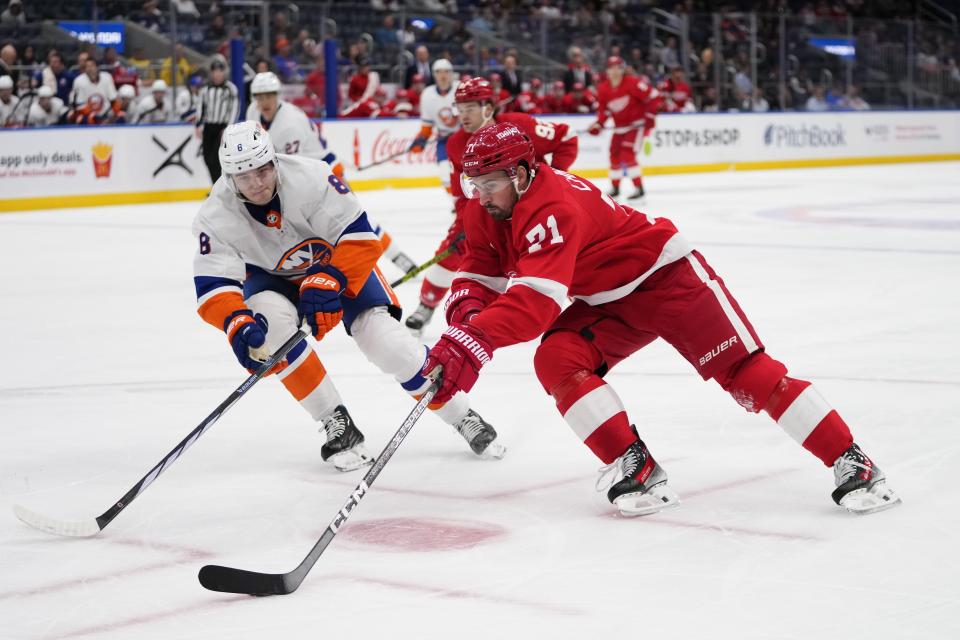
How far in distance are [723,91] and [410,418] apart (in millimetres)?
16348

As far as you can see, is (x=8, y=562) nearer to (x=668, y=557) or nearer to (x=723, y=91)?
(x=668, y=557)

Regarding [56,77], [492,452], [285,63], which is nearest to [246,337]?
[492,452]

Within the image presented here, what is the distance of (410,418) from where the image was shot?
3.12 metres

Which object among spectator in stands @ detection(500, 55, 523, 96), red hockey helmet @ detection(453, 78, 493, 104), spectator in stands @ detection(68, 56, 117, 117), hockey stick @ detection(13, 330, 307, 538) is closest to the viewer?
hockey stick @ detection(13, 330, 307, 538)

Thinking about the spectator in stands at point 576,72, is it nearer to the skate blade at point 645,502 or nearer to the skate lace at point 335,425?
the skate lace at point 335,425

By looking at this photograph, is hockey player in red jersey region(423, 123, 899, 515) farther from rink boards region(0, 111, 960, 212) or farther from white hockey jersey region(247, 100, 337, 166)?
rink boards region(0, 111, 960, 212)

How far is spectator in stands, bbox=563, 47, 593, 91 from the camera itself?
1730 cm

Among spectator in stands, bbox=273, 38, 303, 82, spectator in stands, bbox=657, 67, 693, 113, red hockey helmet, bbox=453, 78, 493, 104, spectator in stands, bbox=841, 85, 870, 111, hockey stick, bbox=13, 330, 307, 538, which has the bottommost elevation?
spectator in stands, bbox=841, 85, 870, 111

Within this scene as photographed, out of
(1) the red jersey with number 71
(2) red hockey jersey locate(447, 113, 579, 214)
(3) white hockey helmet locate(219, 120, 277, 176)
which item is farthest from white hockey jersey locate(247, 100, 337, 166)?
(1) the red jersey with number 71

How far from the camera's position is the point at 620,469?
11.1 ft

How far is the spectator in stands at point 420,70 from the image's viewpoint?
619 inches

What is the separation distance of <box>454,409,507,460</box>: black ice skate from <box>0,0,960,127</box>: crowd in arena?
32.3 feet

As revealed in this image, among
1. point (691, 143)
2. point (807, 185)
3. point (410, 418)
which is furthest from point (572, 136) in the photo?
point (691, 143)

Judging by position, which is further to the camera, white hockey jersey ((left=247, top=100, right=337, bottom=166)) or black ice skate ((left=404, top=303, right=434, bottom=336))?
white hockey jersey ((left=247, top=100, right=337, bottom=166))
